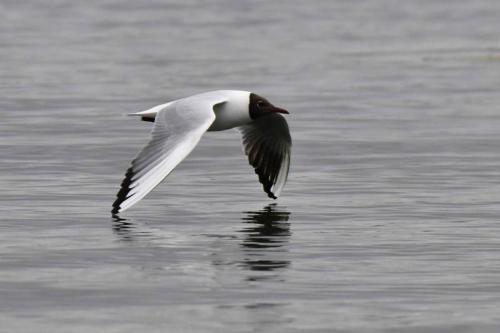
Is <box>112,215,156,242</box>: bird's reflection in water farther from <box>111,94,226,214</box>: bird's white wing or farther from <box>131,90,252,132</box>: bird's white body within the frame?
<box>131,90,252,132</box>: bird's white body

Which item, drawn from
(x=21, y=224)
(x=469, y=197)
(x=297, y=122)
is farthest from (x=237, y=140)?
(x=21, y=224)

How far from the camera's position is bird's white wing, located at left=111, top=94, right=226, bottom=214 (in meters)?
10.3

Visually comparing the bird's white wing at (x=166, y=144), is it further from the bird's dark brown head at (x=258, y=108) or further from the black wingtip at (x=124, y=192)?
the bird's dark brown head at (x=258, y=108)

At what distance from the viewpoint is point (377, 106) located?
17609 millimetres

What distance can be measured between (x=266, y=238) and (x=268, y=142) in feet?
8.33

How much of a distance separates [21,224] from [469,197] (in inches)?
128

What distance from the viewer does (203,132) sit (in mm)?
10820

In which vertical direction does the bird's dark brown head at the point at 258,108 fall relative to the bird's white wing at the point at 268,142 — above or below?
above

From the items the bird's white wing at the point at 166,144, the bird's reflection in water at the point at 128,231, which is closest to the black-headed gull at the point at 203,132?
the bird's white wing at the point at 166,144

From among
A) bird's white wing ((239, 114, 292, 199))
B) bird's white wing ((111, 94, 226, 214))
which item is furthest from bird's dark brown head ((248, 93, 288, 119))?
bird's white wing ((239, 114, 292, 199))

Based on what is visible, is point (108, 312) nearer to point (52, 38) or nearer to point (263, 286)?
point (263, 286)

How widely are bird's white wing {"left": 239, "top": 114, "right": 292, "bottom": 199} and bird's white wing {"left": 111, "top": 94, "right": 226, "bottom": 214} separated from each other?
83 cm

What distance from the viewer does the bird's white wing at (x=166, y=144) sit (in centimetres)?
1028

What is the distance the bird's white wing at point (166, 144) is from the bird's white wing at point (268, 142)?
0.83 m
